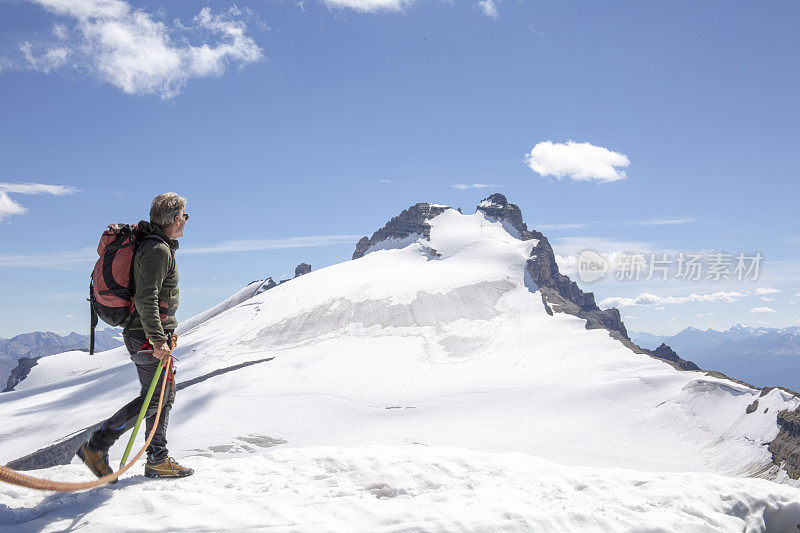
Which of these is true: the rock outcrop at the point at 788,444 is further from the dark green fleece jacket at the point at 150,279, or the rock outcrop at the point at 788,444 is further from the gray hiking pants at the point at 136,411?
the dark green fleece jacket at the point at 150,279

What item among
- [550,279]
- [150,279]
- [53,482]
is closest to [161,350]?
[150,279]

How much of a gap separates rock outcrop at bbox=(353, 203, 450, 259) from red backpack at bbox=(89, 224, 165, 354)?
4748 inches

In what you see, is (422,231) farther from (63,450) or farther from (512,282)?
(63,450)

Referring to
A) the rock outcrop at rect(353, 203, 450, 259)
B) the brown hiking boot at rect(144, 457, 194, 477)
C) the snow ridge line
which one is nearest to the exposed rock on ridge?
the rock outcrop at rect(353, 203, 450, 259)

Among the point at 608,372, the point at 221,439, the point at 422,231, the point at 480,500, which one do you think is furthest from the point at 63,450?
the point at 422,231

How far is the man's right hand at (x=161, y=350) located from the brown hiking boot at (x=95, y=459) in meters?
1.60

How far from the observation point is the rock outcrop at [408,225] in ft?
437

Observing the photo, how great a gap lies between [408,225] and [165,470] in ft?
431

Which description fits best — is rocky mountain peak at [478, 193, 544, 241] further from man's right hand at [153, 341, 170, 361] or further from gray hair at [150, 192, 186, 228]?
man's right hand at [153, 341, 170, 361]

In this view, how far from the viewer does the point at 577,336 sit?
66.9m

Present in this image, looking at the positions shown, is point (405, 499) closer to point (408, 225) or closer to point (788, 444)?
point (788, 444)

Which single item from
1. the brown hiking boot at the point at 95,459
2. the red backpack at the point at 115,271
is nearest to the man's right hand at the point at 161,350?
the red backpack at the point at 115,271

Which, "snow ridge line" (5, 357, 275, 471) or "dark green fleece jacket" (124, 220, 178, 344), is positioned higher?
"dark green fleece jacket" (124, 220, 178, 344)

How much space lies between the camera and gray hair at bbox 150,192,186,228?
6.47 metres
